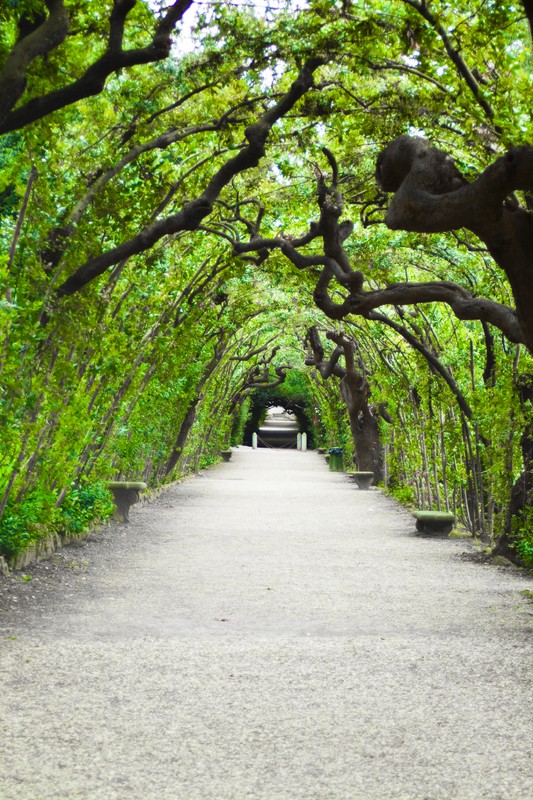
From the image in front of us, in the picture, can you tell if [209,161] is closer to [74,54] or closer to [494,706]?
[74,54]

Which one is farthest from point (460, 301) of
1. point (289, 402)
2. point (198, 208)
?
point (289, 402)

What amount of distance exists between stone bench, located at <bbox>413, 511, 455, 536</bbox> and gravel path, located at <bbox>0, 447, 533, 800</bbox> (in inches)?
103

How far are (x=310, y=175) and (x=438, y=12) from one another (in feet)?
16.9

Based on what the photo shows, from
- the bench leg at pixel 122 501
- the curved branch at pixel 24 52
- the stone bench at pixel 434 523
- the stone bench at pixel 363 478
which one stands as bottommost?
the stone bench at pixel 434 523

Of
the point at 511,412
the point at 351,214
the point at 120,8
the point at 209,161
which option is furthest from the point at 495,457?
the point at 120,8

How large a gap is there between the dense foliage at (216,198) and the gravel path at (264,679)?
140cm

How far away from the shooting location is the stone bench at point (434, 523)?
13531 mm

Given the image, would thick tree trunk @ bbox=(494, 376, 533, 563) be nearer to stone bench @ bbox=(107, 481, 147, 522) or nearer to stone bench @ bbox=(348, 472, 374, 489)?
stone bench @ bbox=(107, 481, 147, 522)

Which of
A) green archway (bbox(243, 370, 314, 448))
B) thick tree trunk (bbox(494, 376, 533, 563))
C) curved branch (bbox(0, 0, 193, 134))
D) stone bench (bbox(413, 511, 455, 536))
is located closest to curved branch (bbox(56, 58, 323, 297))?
curved branch (bbox(0, 0, 193, 134))

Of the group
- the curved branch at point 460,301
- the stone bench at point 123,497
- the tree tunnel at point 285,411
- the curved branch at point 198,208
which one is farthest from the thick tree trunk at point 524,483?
the tree tunnel at point 285,411

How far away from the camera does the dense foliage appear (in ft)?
23.5

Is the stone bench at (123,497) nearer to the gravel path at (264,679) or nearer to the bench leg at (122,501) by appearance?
the bench leg at (122,501)

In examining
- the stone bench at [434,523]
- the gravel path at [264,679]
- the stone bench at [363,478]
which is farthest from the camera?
the stone bench at [363,478]

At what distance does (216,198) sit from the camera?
8805mm
